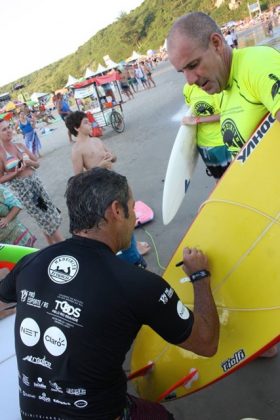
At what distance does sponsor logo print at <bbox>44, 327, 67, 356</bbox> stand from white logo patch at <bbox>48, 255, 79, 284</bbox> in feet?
0.59

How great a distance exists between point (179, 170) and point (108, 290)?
6.56ft

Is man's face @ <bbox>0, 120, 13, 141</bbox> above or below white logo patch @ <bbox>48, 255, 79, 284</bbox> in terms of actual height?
above

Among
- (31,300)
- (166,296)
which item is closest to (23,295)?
(31,300)

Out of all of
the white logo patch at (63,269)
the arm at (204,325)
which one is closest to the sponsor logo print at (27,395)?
the white logo patch at (63,269)

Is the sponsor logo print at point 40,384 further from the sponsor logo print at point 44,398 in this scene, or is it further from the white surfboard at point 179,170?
the white surfboard at point 179,170

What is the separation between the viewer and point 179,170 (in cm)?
317

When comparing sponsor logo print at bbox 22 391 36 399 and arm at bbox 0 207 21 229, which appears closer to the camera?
sponsor logo print at bbox 22 391 36 399

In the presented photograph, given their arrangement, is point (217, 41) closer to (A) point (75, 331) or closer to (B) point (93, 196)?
(B) point (93, 196)

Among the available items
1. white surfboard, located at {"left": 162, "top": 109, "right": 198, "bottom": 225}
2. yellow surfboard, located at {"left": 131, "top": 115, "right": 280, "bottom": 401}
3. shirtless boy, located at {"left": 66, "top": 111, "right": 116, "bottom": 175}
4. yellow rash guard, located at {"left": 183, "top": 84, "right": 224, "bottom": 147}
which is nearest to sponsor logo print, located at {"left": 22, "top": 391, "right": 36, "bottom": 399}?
yellow surfboard, located at {"left": 131, "top": 115, "right": 280, "bottom": 401}

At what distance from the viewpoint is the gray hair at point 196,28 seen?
1646mm

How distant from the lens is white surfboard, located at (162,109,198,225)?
307 cm

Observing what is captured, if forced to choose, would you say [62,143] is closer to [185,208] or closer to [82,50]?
[185,208]

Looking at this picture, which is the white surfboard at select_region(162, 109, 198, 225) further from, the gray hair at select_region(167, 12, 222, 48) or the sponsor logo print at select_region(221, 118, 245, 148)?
the gray hair at select_region(167, 12, 222, 48)

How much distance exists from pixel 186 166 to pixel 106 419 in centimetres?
222
